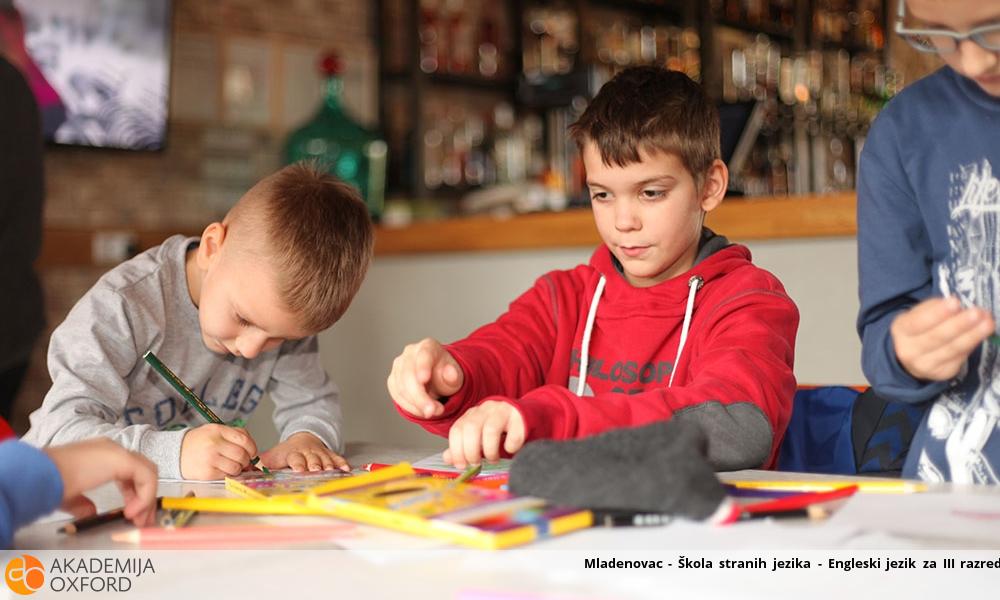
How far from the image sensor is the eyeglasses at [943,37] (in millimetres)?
854

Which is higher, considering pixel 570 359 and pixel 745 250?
pixel 745 250

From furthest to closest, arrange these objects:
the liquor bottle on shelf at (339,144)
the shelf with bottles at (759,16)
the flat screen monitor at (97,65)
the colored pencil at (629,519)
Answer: the shelf with bottles at (759,16)
the liquor bottle on shelf at (339,144)
the flat screen monitor at (97,65)
the colored pencil at (629,519)

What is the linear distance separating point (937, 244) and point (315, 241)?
0.71m

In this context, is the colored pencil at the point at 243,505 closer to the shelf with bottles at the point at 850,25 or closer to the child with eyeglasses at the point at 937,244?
the child with eyeglasses at the point at 937,244

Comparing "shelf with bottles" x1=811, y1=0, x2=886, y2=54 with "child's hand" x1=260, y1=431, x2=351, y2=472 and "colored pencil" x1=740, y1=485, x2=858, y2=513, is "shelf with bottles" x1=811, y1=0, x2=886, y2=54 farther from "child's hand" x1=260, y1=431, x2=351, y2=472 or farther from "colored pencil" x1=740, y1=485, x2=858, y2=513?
"colored pencil" x1=740, y1=485, x2=858, y2=513

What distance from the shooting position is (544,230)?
2629 mm

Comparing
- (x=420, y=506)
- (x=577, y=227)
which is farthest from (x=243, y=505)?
(x=577, y=227)

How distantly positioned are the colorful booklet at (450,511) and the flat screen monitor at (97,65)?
2.74 metres

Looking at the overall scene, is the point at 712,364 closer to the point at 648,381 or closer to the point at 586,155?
the point at 648,381

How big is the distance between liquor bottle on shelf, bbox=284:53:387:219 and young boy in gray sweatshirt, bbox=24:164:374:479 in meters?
2.13

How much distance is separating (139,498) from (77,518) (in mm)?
52

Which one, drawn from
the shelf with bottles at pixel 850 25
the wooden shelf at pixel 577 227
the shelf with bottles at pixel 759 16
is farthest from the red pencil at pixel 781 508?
the shelf with bottles at pixel 850 25

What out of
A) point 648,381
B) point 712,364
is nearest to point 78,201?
point 648,381

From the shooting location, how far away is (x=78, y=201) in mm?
3363
